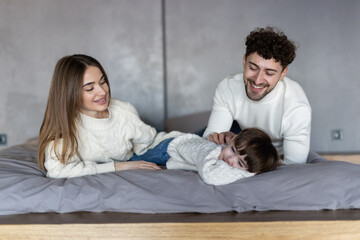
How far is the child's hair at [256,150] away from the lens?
5.83 feet

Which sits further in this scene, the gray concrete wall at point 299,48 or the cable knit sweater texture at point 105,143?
the gray concrete wall at point 299,48

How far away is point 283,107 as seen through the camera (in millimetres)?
2203

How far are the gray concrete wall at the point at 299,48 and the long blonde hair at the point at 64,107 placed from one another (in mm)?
2269

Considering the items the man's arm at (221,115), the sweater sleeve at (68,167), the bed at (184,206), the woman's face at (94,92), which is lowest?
the bed at (184,206)

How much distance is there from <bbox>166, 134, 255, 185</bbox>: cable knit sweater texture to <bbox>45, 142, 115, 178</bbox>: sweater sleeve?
1.17 feet

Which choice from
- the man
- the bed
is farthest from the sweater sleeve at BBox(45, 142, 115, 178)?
the man

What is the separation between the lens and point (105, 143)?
7.18 ft

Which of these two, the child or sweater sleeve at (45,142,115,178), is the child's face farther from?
sweater sleeve at (45,142,115,178)

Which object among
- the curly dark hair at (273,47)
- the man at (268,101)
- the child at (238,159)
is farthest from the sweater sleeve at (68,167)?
the curly dark hair at (273,47)

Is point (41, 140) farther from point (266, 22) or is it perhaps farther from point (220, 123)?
point (266, 22)

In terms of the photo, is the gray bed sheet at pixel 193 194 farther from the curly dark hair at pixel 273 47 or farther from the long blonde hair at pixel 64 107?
the curly dark hair at pixel 273 47

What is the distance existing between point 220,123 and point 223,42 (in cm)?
203

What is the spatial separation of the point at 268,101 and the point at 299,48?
215cm

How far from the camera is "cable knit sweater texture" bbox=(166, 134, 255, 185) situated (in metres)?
1.75
